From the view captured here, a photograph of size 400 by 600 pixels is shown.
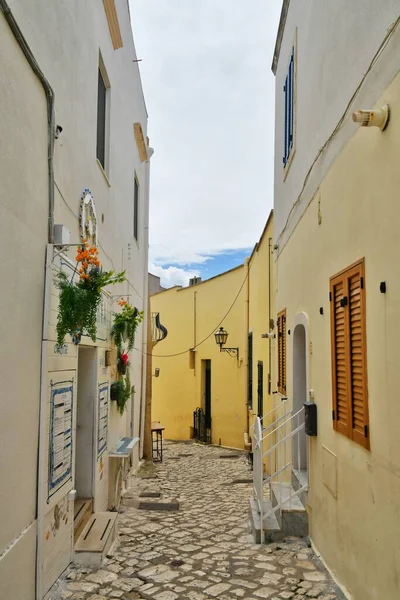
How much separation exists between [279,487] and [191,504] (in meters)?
2.12

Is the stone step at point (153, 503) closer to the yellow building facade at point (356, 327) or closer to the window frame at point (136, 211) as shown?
the yellow building facade at point (356, 327)

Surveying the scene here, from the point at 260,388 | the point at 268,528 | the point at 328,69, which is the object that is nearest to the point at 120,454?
the point at 268,528

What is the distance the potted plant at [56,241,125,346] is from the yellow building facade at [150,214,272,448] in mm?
6855

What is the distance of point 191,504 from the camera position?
8.17m

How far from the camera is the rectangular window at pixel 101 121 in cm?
706

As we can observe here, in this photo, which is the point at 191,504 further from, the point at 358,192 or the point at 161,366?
the point at 161,366

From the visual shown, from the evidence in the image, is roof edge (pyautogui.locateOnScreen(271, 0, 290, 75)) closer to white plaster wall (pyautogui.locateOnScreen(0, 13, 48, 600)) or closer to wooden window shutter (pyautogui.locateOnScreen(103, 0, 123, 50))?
wooden window shutter (pyautogui.locateOnScreen(103, 0, 123, 50))

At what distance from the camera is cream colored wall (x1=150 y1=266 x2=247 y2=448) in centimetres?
1669

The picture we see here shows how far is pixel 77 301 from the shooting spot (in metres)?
4.42

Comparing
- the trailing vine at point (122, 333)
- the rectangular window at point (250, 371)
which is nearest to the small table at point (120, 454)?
the trailing vine at point (122, 333)

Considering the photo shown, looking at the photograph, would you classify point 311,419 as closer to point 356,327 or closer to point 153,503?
point 356,327

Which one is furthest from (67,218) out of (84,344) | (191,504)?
(191,504)

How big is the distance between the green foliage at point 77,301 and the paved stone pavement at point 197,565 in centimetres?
215

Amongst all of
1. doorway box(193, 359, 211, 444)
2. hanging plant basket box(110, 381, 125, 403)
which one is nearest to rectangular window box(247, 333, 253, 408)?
doorway box(193, 359, 211, 444)
